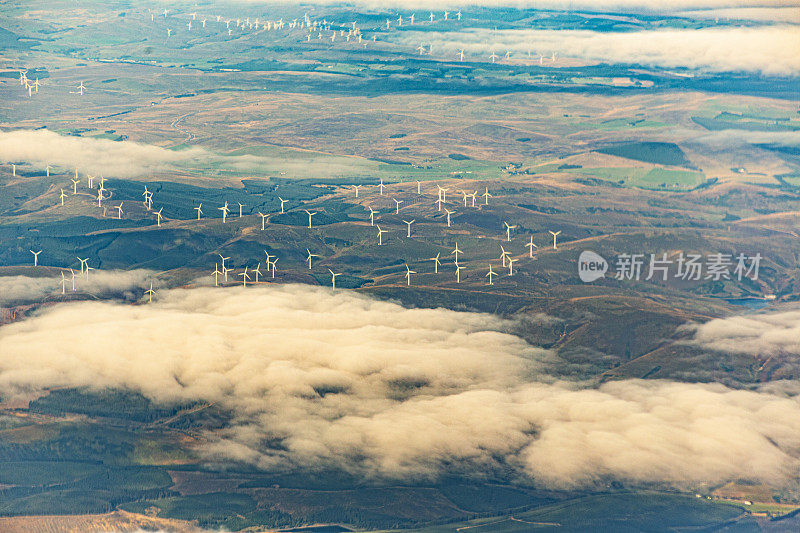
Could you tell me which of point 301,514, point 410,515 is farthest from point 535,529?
point 301,514

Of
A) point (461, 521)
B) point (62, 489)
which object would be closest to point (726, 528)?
point (461, 521)

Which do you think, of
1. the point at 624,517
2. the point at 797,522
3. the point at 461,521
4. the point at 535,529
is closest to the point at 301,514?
the point at 461,521

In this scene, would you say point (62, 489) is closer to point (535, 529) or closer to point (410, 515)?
point (410, 515)

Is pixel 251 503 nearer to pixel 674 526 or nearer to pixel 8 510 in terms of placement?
pixel 8 510

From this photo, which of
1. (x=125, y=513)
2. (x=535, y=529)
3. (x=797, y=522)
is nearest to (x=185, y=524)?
(x=125, y=513)

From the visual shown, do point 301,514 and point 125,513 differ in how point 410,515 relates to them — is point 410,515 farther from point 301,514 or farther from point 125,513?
point 125,513
